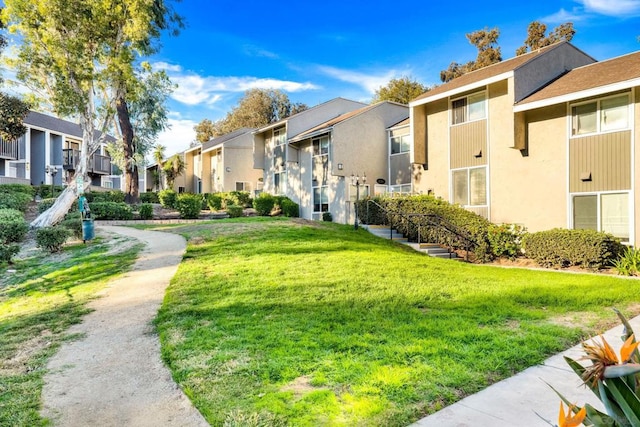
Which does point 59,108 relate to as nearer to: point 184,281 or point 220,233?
point 220,233

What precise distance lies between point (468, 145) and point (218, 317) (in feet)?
44.2

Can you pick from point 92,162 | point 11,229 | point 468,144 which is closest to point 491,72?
point 468,144

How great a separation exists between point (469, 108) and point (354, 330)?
13.8m

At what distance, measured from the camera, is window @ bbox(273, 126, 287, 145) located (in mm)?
27438

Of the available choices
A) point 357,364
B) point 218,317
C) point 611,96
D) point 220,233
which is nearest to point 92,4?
point 220,233

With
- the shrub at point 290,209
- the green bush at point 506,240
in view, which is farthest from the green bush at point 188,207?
the green bush at point 506,240

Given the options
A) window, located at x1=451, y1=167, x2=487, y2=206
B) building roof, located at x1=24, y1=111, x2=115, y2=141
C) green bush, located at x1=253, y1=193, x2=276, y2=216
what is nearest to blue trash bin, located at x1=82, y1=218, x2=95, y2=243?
green bush, located at x1=253, y1=193, x2=276, y2=216

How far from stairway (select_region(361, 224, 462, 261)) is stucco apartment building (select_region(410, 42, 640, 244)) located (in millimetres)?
2287

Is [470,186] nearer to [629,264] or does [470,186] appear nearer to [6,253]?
[629,264]

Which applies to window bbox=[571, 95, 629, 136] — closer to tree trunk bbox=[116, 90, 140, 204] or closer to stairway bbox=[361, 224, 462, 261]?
stairway bbox=[361, 224, 462, 261]

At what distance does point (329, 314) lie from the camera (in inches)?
240

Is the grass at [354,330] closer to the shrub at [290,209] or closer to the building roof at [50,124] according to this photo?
the shrub at [290,209]

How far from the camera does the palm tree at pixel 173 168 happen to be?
38000mm

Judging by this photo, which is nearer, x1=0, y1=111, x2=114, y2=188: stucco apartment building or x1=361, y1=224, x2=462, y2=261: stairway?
x1=361, y1=224, x2=462, y2=261: stairway
